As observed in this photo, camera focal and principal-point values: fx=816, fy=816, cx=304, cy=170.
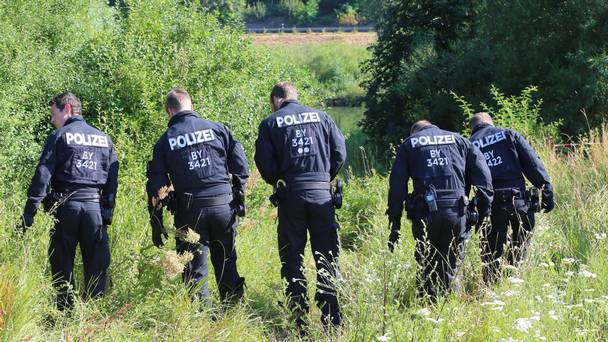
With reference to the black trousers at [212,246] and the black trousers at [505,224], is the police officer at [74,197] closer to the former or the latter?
the black trousers at [212,246]

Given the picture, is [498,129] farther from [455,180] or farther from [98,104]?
[98,104]

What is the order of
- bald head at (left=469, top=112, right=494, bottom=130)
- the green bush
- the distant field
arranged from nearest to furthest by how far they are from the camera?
1. bald head at (left=469, top=112, right=494, bottom=130)
2. the green bush
3. the distant field

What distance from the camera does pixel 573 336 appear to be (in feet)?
16.8

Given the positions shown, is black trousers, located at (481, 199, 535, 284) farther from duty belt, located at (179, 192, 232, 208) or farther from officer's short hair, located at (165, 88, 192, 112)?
officer's short hair, located at (165, 88, 192, 112)

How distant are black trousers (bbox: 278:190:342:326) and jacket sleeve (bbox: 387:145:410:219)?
526mm

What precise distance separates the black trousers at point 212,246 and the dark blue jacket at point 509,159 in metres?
2.47

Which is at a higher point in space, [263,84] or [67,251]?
[263,84]

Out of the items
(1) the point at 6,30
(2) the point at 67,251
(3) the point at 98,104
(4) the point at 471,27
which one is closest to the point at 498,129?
(2) the point at 67,251

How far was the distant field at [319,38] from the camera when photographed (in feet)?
189

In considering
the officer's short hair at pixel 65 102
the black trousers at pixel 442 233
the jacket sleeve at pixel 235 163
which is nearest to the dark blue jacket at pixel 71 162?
the officer's short hair at pixel 65 102

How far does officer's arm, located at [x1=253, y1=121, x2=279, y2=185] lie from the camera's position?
659 cm

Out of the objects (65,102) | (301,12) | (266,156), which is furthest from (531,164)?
(301,12)

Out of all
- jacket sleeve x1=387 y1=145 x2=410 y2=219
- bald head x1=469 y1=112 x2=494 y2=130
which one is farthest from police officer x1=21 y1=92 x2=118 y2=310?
bald head x1=469 y1=112 x2=494 y2=130

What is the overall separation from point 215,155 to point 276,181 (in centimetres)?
55
